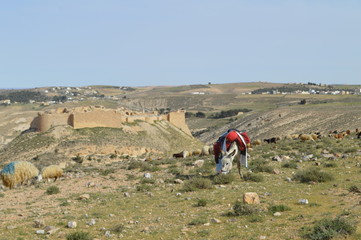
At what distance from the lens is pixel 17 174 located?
69.8ft

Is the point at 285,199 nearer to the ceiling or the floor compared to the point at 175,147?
nearer to the ceiling

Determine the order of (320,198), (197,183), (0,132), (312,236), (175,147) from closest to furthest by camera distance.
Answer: (312,236) → (320,198) → (197,183) → (175,147) → (0,132)

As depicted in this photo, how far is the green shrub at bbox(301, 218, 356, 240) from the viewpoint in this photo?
28.9ft

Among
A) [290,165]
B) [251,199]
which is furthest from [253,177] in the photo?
[251,199]

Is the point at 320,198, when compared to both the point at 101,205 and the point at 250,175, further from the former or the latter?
the point at 101,205

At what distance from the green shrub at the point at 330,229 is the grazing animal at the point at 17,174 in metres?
15.7

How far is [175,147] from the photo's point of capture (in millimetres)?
51344

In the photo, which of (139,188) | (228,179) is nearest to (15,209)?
(139,188)

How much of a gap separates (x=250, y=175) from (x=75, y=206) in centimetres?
637

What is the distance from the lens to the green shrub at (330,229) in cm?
881

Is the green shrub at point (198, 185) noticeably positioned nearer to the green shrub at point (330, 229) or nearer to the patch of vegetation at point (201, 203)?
the patch of vegetation at point (201, 203)

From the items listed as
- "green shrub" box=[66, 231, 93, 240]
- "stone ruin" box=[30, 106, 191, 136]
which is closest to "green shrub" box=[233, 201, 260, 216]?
"green shrub" box=[66, 231, 93, 240]

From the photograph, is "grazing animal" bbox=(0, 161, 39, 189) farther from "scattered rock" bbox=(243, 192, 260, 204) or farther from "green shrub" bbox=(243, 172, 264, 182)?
"scattered rock" bbox=(243, 192, 260, 204)

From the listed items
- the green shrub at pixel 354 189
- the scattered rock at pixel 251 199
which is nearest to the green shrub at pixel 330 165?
the green shrub at pixel 354 189
